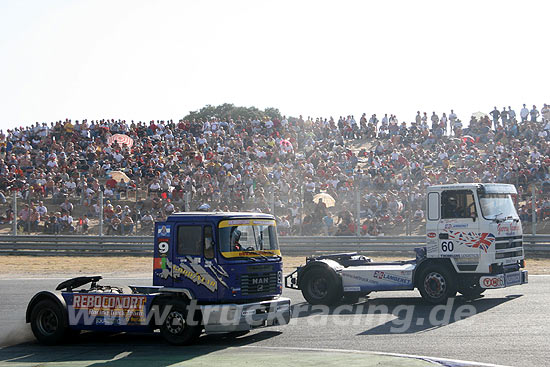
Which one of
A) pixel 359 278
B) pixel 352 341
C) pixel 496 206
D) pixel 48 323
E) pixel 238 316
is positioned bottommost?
pixel 352 341

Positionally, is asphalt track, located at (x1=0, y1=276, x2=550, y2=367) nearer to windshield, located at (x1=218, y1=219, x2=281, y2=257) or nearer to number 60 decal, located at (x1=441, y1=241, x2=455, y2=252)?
number 60 decal, located at (x1=441, y1=241, x2=455, y2=252)

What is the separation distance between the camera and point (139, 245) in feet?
90.5

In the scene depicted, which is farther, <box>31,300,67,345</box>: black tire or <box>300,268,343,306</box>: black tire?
<box>300,268,343,306</box>: black tire

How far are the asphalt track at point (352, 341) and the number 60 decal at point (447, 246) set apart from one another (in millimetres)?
1140

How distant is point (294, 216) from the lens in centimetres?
2725

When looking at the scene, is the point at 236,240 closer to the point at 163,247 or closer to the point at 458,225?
the point at 163,247

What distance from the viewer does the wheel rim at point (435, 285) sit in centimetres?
1482

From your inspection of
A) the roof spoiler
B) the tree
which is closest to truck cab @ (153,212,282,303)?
the roof spoiler

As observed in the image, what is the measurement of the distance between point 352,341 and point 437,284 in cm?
421

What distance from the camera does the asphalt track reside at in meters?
9.97

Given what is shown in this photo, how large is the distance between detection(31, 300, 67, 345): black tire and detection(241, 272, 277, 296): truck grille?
117 inches

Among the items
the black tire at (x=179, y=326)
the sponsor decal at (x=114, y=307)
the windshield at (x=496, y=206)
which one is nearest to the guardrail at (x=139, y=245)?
the windshield at (x=496, y=206)

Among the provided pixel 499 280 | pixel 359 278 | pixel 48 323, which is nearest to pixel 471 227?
pixel 499 280

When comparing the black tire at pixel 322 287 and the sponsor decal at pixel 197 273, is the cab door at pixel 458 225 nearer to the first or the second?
the black tire at pixel 322 287
